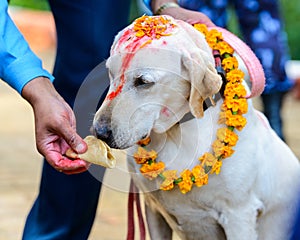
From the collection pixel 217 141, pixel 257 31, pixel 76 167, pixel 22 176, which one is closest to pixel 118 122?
pixel 76 167

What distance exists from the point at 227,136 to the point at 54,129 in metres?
0.62

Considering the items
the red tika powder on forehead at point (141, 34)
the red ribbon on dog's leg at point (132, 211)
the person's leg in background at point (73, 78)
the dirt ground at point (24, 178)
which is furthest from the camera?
the dirt ground at point (24, 178)

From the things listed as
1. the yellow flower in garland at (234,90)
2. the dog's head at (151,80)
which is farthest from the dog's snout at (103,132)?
the yellow flower in garland at (234,90)

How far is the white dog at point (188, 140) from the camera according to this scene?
2461 mm

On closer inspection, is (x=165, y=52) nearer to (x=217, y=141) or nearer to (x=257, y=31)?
(x=217, y=141)

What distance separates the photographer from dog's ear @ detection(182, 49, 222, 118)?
2500mm

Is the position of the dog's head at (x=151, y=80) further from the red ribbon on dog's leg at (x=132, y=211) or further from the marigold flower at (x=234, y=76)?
the red ribbon on dog's leg at (x=132, y=211)

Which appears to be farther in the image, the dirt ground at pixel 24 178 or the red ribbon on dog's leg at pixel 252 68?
the dirt ground at pixel 24 178

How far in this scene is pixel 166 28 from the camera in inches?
99.7

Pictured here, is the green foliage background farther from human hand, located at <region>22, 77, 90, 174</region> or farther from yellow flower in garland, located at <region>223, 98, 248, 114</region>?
human hand, located at <region>22, 77, 90, 174</region>

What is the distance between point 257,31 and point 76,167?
206cm

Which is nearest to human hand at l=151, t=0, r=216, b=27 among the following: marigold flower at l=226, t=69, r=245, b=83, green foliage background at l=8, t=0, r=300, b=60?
marigold flower at l=226, t=69, r=245, b=83

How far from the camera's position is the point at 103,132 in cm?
244

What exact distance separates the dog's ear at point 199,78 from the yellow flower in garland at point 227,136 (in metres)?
0.20
